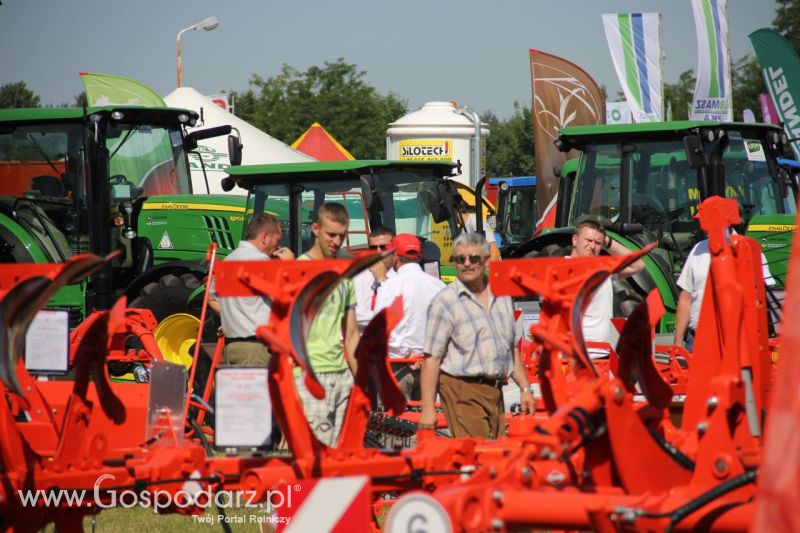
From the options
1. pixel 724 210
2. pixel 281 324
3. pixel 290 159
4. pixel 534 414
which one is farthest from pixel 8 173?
pixel 290 159

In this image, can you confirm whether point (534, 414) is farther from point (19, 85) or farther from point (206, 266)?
point (19, 85)

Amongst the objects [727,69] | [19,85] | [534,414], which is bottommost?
[534,414]

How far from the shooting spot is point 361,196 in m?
10.8

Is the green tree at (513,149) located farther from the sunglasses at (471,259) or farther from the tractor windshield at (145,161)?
the sunglasses at (471,259)

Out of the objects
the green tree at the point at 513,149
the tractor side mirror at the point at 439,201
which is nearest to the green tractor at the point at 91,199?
the tractor side mirror at the point at 439,201

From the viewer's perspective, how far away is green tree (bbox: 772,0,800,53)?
45.6 meters

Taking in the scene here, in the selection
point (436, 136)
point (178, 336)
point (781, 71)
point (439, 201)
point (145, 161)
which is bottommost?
point (178, 336)

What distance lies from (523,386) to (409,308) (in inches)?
60.1

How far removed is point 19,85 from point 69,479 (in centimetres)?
5853

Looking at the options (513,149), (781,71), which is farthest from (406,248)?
(513,149)

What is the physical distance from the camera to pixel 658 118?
2094 centimetres

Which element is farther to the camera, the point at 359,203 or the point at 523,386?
the point at 359,203

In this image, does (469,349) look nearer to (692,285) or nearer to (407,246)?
(407,246)

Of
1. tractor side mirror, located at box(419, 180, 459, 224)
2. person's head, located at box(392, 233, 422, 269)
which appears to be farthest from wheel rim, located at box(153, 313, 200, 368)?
person's head, located at box(392, 233, 422, 269)
